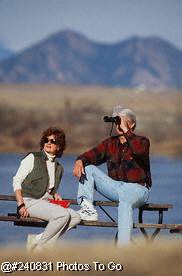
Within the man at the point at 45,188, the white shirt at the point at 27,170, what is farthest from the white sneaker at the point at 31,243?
the white shirt at the point at 27,170

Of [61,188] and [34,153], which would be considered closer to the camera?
[34,153]

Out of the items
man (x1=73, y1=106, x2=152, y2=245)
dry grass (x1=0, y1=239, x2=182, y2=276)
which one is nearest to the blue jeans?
man (x1=73, y1=106, x2=152, y2=245)

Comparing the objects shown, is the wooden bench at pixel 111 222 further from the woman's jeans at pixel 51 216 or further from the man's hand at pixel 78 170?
the man's hand at pixel 78 170

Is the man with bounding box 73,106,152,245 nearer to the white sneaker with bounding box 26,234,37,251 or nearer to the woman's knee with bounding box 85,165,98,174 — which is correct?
the woman's knee with bounding box 85,165,98,174

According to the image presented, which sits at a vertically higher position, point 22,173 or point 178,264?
point 22,173

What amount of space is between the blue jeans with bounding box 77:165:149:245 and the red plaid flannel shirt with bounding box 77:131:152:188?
0.17ft

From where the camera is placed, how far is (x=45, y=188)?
15.2 ft

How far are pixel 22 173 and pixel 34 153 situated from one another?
0.13 metres

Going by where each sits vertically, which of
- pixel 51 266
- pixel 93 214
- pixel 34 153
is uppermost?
pixel 34 153

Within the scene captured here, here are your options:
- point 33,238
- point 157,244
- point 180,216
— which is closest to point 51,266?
point 33,238

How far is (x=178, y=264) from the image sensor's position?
4.32m

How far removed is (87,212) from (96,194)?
3.70ft

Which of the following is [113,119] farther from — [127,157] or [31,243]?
[31,243]

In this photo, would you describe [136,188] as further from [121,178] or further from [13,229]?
[13,229]
